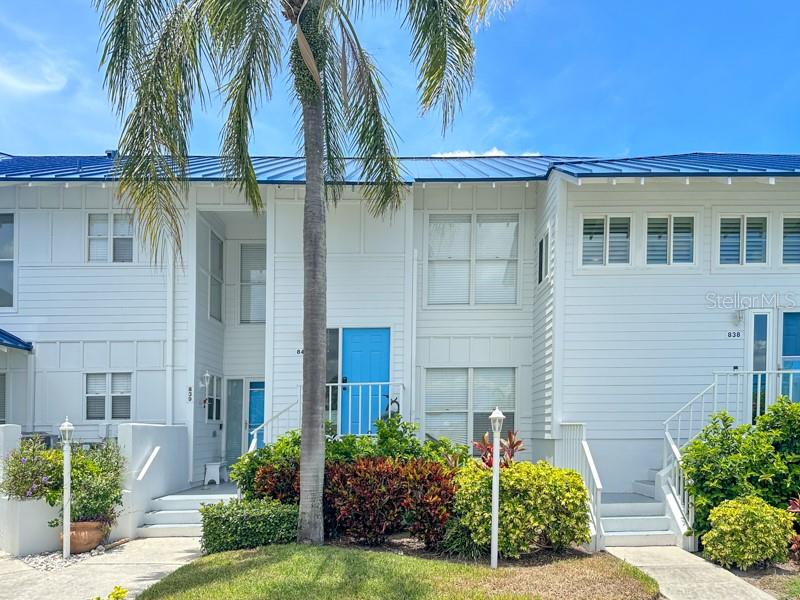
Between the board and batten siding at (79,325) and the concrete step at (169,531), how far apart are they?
3080 mm

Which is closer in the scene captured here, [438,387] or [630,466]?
[630,466]

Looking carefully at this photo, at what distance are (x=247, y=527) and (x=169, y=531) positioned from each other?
8.06 feet

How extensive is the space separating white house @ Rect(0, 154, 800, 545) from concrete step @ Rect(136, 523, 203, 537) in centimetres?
225

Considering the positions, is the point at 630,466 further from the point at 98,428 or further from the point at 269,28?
the point at 98,428

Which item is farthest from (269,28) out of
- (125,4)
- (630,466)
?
(630,466)

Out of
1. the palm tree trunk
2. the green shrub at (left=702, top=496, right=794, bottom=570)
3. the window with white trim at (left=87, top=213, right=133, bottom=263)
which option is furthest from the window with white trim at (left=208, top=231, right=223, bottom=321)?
the green shrub at (left=702, top=496, right=794, bottom=570)

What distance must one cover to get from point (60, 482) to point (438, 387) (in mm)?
6317

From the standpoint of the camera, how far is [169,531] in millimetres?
9852

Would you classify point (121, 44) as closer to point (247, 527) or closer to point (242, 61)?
point (242, 61)

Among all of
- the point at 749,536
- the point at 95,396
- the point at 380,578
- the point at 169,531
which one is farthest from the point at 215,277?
the point at 749,536

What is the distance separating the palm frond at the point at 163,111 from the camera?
768 centimetres

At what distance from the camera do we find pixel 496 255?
1280cm

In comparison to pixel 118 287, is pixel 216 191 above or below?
above

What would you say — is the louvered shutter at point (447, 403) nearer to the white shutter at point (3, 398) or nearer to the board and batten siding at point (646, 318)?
the board and batten siding at point (646, 318)
